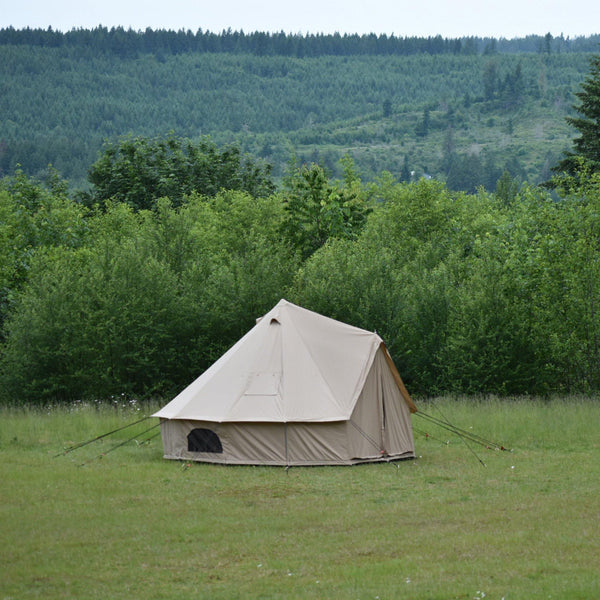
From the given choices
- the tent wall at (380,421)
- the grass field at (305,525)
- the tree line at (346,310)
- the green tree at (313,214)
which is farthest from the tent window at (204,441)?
the green tree at (313,214)

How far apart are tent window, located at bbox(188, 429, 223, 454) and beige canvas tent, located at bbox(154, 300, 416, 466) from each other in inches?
0.7

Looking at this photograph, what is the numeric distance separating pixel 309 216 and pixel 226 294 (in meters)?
14.8

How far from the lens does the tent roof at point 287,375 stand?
1761cm

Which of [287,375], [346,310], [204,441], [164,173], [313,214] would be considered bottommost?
[346,310]

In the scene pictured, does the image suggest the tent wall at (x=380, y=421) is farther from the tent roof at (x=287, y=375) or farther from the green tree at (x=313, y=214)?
the green tree at (x=313, y=214)

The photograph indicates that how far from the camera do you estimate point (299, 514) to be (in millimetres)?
13156

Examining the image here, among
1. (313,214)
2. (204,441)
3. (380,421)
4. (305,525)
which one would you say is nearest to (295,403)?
(380,421)

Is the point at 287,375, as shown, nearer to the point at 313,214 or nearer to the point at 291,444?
the point at 291,444

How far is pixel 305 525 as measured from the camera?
1247 centimetres

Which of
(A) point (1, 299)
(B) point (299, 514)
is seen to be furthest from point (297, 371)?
(A) point (1, 299)

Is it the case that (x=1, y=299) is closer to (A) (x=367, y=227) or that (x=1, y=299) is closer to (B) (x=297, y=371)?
(A) (x=367, y=227)

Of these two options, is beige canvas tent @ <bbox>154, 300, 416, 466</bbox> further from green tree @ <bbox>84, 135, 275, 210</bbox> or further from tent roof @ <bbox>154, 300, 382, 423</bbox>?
green tree @ <bbox>84, 135, 275, 210</bbox>

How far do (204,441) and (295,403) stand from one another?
1.91 metres

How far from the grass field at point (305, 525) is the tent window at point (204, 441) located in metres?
0.49
